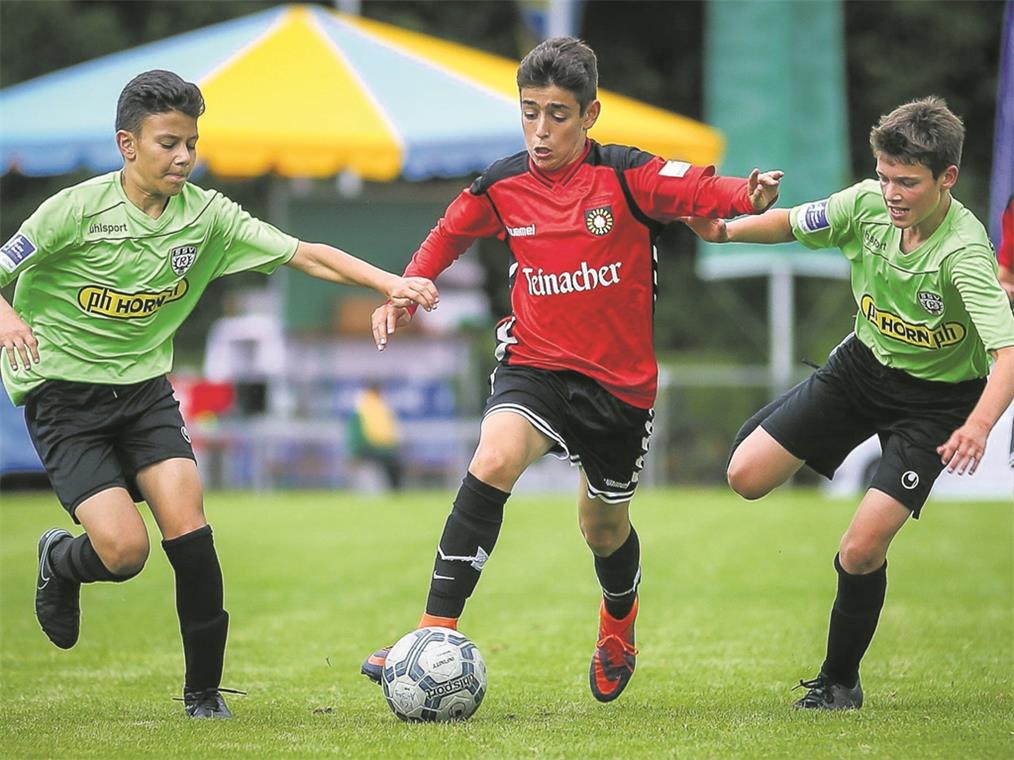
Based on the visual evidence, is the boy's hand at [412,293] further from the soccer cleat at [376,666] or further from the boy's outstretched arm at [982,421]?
the boy's outstretched arm at [982,421]

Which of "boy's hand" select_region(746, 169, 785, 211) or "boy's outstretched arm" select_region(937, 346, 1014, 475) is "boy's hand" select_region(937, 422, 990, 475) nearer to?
"boy's outstretched arm" select_region(937, 346, 1014, 475)

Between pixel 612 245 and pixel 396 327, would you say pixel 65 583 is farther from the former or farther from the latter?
pixel 612 245

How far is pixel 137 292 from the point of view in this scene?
219 inches

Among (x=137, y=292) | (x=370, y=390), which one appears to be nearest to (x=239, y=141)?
(x=370, y=390)

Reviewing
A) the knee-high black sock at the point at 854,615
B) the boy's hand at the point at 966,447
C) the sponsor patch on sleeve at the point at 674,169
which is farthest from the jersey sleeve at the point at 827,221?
the knee-high black sock at the point at 854,615

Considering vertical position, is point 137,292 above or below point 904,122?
below

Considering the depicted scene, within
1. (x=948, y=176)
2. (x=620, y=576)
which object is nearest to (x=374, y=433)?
(x=620, y=576)

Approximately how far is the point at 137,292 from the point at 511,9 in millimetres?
22682

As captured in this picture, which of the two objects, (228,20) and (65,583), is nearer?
(65,583)

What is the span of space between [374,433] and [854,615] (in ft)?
37.5

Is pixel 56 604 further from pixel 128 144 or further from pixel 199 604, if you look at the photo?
pixel 128 144

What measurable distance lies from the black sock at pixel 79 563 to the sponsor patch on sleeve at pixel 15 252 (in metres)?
0.91

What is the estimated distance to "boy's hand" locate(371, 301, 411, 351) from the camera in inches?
221

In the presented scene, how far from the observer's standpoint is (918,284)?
5.43 metres
